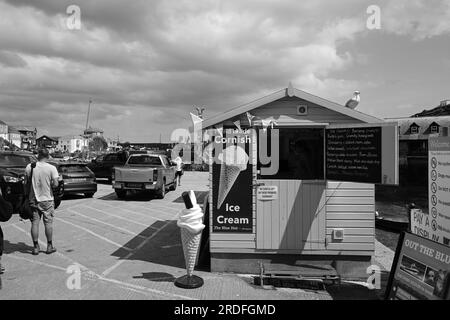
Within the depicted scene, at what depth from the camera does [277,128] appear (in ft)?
21.7

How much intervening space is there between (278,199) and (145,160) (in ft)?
38.5

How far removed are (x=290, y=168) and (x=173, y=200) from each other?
32.0 ft

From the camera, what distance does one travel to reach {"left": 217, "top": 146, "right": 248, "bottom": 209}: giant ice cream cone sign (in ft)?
21.2

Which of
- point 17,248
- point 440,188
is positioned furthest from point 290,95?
point 17,248

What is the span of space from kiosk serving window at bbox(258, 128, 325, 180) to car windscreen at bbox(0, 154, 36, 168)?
8.83m

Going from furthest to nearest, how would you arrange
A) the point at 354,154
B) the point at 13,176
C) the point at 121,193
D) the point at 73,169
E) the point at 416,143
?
the point at 416,143 < the point at 121,193 < the point at 73,169 < the point at 13,176 < the point at 354,154

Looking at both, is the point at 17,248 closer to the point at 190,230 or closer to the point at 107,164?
the point at 190,230

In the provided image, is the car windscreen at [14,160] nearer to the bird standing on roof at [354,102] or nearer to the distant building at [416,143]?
the bird standing on roof at [354,102]

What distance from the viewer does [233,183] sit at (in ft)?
21.3

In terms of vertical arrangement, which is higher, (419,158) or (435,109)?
(435,109)

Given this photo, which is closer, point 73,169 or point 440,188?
point 440,188

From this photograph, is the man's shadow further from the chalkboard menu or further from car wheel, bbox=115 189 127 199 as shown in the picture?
car wheel, bbox=115 189 127 199
